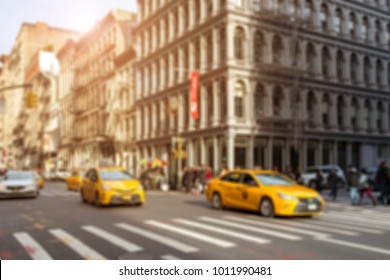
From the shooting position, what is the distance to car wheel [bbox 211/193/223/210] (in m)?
16.1

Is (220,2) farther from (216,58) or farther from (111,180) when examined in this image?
(111,180)

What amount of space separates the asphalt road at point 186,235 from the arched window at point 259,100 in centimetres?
2029

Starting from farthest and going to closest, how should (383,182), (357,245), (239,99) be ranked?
(239,99)
(383,182)
(357,245)

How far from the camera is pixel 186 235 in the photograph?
9891mm

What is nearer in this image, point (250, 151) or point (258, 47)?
point (250, 151)

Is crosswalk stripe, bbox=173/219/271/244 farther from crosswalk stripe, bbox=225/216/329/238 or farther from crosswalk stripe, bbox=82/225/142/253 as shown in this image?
crosswalk stripe, bbox=82/225/142/253

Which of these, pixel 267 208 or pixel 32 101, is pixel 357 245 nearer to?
pixel 267 208

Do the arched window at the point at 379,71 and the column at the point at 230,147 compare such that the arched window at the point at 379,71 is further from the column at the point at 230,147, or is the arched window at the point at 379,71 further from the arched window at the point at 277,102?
the column at the point at 230,147

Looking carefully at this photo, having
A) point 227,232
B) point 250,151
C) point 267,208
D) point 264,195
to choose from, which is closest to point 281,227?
point 227,232

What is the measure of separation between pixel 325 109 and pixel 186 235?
3265 cm

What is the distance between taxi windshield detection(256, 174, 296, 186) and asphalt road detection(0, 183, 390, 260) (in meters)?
1.25

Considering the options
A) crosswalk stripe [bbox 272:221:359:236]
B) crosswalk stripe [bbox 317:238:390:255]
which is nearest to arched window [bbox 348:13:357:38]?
crosswalk stripe [bbox 272:221:359:236]

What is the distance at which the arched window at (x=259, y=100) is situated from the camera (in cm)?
3501

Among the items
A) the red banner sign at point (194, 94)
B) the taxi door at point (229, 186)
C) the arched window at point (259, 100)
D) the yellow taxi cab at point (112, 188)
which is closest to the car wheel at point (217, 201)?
the taxi door at point (229, 186)
